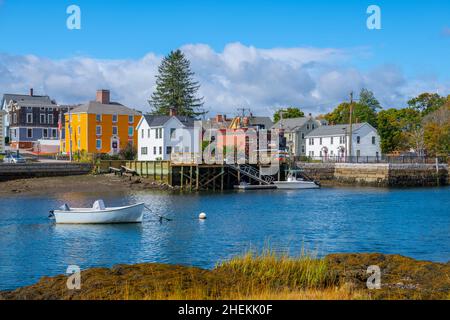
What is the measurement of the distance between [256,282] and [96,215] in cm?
2496

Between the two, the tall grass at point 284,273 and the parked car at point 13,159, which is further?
the parked car at point 13,159

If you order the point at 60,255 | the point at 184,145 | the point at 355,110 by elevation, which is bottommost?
the point at 60,255

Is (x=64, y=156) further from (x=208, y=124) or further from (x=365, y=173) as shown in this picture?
(x=365, y=173)

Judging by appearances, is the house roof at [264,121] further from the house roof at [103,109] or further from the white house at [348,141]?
the house roof at [103,109]

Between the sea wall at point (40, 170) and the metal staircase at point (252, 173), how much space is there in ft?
63.6

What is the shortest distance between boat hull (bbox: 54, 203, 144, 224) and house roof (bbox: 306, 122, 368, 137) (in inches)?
2809

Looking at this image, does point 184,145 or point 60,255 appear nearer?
point 60,255

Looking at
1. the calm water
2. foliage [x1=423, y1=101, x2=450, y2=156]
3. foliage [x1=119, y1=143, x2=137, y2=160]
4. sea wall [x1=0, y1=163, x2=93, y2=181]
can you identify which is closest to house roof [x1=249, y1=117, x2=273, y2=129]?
foliage [x1=423, y1=101, x2=450, y2=156]

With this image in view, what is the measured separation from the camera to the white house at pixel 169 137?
8781 centimetres

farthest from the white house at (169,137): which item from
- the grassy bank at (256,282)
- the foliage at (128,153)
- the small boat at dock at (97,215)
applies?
the grassy bank at (256,282)

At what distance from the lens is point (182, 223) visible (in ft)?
139

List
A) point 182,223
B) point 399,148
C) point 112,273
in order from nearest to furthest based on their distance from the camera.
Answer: point 112,273 → point 182,223 → point 399,148

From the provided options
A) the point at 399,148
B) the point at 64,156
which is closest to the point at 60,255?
the point at 64,156
